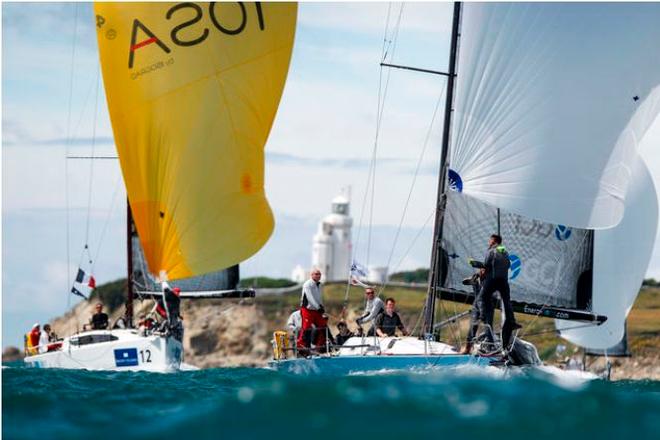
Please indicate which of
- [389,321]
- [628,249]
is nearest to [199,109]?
[389,321]

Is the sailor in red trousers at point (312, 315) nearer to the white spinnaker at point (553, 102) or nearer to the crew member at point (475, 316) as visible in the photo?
the crew member at point (475, 316)

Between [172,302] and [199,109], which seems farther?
[172,302]

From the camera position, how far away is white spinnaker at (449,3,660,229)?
23.3m

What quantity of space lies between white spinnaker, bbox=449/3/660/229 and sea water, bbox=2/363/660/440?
467 centimetres

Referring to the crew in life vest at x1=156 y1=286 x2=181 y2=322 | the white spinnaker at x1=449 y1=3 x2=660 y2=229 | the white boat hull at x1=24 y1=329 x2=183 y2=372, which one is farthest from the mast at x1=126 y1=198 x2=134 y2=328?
the white spinnaker at x1=449 y1=3 x2=660 y2=229

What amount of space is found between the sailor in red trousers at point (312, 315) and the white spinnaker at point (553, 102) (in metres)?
3.26

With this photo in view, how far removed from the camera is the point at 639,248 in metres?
32.8

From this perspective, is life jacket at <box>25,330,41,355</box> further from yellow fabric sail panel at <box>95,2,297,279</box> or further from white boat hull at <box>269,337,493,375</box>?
white boat hull at <box>269,337,493,375</box>

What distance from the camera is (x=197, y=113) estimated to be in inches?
1031

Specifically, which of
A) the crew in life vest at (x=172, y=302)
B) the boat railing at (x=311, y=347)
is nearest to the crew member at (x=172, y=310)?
the crew in life vest at (x=172, y=302)

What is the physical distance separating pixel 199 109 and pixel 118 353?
609 cm

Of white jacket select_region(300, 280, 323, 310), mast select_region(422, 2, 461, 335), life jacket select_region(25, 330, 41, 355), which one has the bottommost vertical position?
life jacket select_region(25, 330, 41, 355)

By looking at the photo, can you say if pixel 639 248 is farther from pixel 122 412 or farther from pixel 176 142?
pixel 122 412

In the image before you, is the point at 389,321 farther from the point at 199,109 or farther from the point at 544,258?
the point at 199,109
